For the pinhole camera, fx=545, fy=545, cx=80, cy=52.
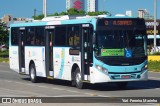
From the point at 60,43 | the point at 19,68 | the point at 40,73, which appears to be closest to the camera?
the point at 60,43

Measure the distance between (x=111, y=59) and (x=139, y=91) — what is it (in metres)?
1.67

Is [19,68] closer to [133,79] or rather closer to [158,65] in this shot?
[133,79]

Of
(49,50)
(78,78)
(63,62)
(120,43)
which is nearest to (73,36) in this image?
(63,62)

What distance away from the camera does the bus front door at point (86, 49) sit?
21.6 m

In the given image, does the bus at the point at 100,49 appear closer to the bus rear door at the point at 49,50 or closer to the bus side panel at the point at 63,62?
the bus side panel at the point at 63,62

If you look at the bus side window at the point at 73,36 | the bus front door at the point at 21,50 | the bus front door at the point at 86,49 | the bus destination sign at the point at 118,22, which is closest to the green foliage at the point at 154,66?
the bus front door at the point at 21,50

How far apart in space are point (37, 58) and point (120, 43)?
6224mm

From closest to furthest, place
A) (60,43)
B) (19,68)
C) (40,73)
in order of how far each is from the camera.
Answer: (60,43)
(40,73)
(19,68)

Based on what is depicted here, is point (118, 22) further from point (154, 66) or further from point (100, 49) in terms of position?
point (154, 66)

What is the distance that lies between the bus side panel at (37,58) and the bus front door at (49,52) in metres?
0.34

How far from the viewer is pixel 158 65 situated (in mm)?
40250

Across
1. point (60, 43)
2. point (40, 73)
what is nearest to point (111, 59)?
point (60, 43)

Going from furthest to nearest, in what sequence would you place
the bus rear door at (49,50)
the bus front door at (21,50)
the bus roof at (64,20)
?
1. the bus front door at (21,50)
2. the bus rear door at (49,50)
3. the bus roof at (64,20)

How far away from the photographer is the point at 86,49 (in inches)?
858
